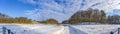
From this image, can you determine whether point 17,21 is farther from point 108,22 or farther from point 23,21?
point 108,22

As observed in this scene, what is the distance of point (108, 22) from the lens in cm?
939

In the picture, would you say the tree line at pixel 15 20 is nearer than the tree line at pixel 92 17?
No

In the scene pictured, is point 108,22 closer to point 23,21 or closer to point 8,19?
point 23,21

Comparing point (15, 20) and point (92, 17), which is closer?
point (92, 17)

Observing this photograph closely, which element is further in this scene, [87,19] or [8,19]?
[8,19]

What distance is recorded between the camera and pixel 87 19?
9.87 m

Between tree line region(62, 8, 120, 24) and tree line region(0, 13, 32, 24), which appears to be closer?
tree line region(62, 8, 120, 24)

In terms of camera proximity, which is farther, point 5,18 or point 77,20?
point 5,18

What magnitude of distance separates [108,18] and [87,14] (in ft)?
2.67

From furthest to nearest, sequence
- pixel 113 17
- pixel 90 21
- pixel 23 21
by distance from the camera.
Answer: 1. pixel 23 21
2. pixel 90 21
3. pixel 113 17

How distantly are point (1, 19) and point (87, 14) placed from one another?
19.5ft

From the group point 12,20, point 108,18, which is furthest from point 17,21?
point 108,18

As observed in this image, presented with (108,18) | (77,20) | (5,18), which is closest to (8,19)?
(5,18)

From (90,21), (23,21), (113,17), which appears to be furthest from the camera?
(23,21)
